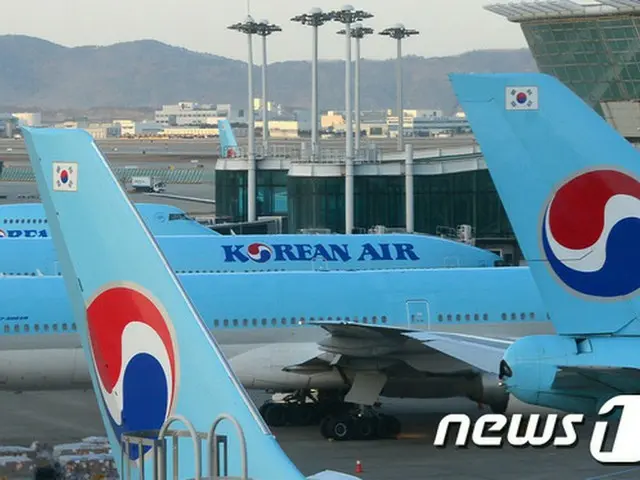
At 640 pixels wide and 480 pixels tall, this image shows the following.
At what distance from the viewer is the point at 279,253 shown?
39812 millimetres

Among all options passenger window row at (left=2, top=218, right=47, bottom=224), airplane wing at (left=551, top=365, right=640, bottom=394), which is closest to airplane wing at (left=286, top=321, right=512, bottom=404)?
airplane wing at (left=551, top=365, right=640, bottom=394)

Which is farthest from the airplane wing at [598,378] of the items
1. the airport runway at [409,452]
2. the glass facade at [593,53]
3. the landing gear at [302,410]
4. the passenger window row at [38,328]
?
the glass facade at [593,53]

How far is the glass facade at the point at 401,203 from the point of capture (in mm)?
53312

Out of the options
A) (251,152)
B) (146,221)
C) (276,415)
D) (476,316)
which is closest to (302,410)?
(276,415)

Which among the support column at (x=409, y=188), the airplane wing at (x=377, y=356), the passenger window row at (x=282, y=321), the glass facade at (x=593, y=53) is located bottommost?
the airplane wing at (x=377, y=356)

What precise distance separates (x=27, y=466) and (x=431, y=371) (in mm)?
7688

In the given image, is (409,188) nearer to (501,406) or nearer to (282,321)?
(282,321)

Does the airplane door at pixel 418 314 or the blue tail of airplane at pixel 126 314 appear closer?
the blue tail of airplane at pixel 126 314

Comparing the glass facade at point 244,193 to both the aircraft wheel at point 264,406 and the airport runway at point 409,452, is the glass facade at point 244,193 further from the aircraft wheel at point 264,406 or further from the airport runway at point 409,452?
the aircraft wheel at point 264,406

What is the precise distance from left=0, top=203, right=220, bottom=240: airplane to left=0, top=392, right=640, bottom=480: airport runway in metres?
18.1

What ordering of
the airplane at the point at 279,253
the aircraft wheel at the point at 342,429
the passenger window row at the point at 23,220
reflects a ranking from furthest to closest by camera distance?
the passenger window row at the point at 23,220 < the airplane at the point at 279,253 < the aircraft wheel at the point at 342,429

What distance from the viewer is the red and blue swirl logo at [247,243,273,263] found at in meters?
39.3

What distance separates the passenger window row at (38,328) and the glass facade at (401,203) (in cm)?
2776

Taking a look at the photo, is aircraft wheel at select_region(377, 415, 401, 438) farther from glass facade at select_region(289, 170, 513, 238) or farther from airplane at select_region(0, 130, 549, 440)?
glass facade at select_region(289, 170, 513, 238)
